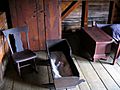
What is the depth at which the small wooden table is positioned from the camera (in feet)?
10.00

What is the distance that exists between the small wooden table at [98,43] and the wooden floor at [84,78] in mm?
171

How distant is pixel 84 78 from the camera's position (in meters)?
2.76

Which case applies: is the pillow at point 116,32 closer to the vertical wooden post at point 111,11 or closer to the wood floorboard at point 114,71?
the wood floorboard at point 114,71

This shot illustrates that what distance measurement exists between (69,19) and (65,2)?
0.54 metres

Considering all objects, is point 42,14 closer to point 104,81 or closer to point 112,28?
point 112,28

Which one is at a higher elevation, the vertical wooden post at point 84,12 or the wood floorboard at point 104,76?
the vertical wooden post at point 84,12

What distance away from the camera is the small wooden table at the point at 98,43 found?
305 cm

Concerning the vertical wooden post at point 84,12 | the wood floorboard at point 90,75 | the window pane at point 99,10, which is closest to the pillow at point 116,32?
the wood floorboard at point 90,75

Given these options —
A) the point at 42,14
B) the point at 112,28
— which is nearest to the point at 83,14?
the point at 112,28

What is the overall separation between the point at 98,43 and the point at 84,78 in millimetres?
715

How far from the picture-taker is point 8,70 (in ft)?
9.75

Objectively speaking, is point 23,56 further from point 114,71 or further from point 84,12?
point 84,12

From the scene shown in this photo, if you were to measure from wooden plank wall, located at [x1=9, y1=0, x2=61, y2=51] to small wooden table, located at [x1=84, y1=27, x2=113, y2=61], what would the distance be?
704mm

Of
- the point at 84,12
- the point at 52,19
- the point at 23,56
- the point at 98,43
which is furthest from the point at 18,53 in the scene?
the point at 84,12
